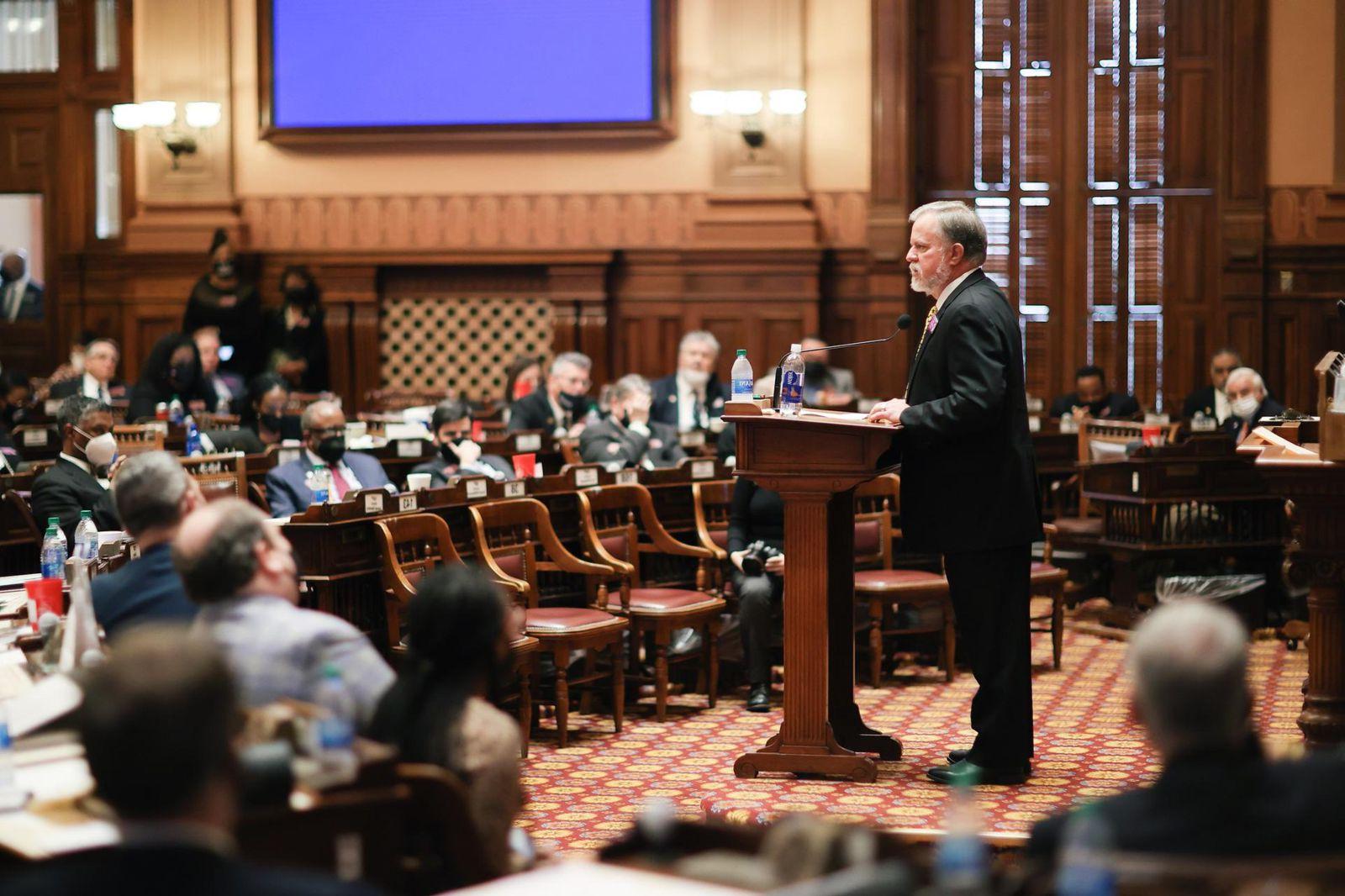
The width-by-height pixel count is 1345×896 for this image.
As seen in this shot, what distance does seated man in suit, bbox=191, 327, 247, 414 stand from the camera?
11.8 meters

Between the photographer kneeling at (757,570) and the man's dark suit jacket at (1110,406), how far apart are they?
5415 mm

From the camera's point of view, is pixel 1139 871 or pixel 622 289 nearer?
pixel 1139 871

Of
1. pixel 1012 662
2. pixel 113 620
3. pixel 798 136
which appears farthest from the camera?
pixel 798 136

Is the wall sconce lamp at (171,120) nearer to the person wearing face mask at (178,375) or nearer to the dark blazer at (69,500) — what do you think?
the person wearing face mask at (178,375)

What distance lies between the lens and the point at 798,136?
12891 millimetres

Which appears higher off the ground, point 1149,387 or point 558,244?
point 558,244

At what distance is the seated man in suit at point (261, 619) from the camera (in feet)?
9.49

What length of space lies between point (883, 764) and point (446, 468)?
3.19 metres

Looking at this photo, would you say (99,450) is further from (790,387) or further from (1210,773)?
(1210,773)

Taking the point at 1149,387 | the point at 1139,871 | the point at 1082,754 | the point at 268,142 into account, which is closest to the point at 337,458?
the point at 1082,754

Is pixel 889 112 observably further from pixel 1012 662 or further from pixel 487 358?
pixel 1012 662

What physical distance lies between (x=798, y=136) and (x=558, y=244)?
212cm

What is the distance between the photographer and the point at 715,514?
748 cm

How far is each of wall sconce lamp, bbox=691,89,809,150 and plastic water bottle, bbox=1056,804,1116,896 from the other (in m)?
10.9
